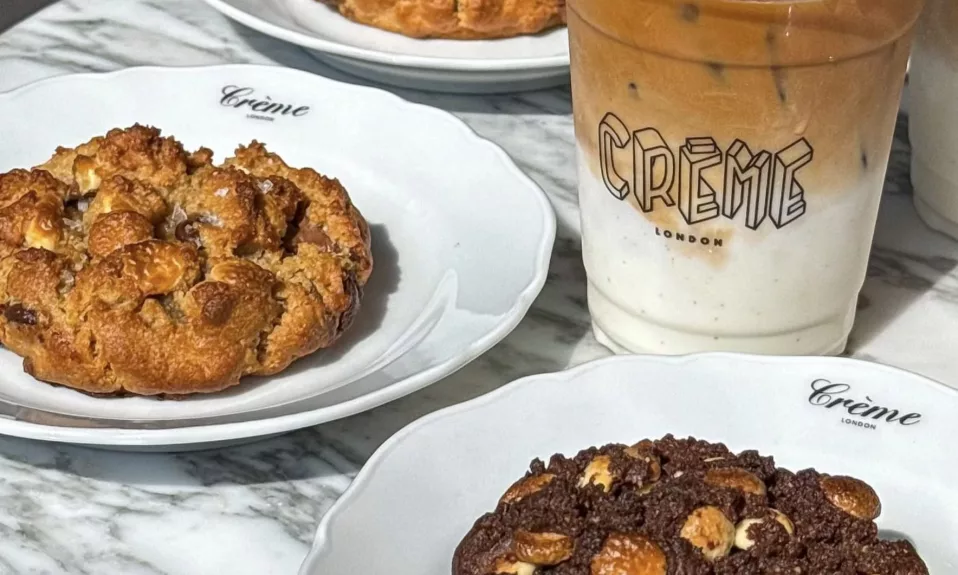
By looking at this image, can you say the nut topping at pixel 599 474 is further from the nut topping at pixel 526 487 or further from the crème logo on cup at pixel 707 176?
the crème logo on cup at pixel 707 176

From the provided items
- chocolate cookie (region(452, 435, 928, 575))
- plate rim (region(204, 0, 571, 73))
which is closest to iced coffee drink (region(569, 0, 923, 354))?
chocolate cookie (region(452, 435, 928, 575))

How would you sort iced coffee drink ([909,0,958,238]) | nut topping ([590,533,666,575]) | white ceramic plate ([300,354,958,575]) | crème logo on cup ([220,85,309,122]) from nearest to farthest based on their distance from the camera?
nut topping ([590,533,666,575])
white ceramic plate ([300,354,958,575])
iced coffee drink ([909,0,958,238])
crème logo on cup ([220,85,309,122])

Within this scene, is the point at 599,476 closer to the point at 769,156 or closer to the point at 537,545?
the point at 537,545

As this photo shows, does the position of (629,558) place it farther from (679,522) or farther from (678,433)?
(678,433)

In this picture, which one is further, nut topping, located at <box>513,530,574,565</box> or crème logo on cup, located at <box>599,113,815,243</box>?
crème logo on cup, located at <box>599,113,815,243</box>

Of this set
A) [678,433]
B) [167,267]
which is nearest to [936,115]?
[678,433]

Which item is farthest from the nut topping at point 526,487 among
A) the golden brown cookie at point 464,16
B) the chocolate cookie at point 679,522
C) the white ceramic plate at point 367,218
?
the golden brown cookie at point 464,16

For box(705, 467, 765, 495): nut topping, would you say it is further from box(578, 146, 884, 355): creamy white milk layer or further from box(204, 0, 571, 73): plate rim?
box(204, 0, 571, 73): plate rim

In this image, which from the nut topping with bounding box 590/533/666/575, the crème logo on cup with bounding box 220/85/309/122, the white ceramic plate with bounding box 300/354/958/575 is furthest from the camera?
the crème logo on cup with bounding box 220/85/309/122
